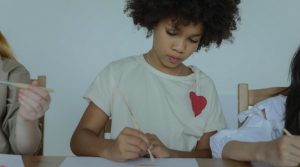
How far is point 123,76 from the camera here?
1312mm

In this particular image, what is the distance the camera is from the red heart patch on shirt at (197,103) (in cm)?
130

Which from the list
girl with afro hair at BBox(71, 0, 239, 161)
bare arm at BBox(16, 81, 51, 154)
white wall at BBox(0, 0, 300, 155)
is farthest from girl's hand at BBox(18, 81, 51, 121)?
white wall at BBox(0, 0, 300, 155)

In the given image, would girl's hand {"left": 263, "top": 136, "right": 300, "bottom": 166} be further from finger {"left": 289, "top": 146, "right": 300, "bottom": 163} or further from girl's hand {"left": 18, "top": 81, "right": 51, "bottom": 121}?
girl's hand {"left": 18, "top": 81, "right": 51, "bottom": 121}

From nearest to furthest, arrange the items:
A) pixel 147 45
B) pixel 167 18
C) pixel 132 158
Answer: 1. pixel 132 158
2. pixel 167 18
3. pixel 147 45

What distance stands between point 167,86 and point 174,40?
17 cm

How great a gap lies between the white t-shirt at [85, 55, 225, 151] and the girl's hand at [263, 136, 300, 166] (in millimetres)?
368

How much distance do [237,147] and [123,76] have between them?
0.39 metres

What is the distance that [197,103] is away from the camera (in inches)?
51.2

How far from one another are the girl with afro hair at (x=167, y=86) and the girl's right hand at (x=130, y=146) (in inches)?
8.6

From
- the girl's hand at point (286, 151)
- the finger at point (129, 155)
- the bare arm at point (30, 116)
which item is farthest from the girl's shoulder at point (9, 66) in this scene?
the girl's hand at point (286, 151)

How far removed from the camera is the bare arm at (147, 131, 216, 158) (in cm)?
102

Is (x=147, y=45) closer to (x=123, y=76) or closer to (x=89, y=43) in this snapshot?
(x=89, y=43)

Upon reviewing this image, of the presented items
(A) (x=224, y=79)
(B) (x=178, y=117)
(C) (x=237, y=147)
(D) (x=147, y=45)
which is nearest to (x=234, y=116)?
(A) (x=224, y=79)

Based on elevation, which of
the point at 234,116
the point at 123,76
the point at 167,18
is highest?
the point at 167,18
